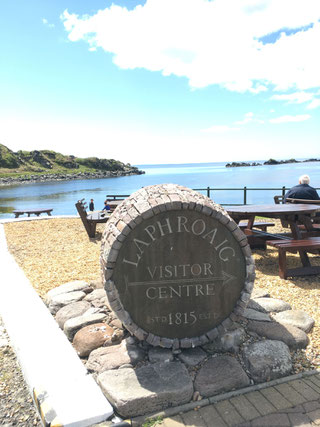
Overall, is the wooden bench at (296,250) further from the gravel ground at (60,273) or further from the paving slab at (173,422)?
the paving slab at (173,422)

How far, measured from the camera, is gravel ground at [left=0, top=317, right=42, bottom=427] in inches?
93.9

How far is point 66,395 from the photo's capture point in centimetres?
244

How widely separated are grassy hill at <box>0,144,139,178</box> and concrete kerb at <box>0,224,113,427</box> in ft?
360

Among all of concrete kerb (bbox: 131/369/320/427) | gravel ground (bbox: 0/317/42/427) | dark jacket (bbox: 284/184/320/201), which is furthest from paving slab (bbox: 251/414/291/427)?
dark jacket (bbox: 284/184/320/201)

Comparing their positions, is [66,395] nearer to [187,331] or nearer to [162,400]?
[162,400]

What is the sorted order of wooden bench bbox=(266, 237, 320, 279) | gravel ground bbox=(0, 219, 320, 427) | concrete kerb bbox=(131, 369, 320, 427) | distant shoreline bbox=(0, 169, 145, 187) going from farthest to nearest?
distant shoreline bbox=(0, 169, 145, 187)
wooden bench bbox=(266, 237, 320, 279)
gravel ground bbox=(0, 219, 320, 427)
concrete kerb bbox=(131, 369, 320, 427)

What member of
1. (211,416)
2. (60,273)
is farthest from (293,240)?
(60,273)

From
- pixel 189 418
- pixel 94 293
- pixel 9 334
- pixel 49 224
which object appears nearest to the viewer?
pixel 189 418

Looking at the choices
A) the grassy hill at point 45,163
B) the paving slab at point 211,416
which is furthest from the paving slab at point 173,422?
the grassy hill at point 45,163

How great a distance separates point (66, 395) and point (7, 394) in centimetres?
61

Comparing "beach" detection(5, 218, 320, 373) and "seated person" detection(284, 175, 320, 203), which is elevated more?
"seated person" detection(284, 175, 320, 203)

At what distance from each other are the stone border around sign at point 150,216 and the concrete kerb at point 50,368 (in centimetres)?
59

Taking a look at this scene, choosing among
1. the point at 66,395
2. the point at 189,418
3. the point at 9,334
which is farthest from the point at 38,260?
the point at 189,418

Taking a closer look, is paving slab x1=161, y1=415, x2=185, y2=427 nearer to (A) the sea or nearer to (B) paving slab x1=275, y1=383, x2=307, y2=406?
(B) paving slab x1=275, y1=383, x2=307, y2=406
